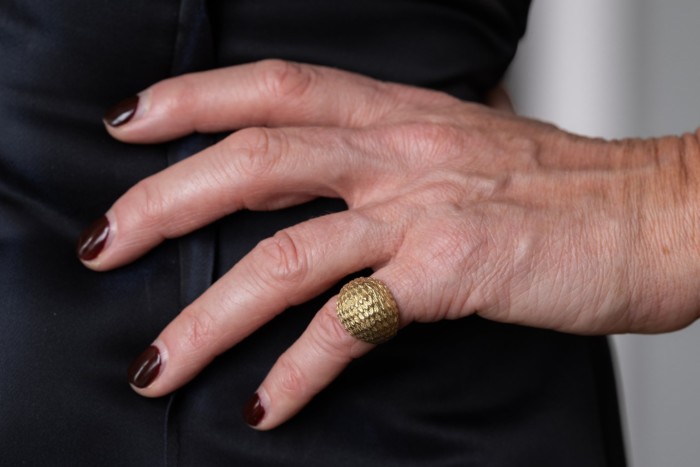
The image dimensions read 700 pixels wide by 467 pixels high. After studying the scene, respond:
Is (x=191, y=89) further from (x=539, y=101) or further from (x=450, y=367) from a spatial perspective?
(x=539, y=101)

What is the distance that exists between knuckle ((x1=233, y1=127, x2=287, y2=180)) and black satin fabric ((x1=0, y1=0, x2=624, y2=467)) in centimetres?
6

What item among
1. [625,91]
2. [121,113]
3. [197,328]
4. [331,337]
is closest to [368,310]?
[331,337]

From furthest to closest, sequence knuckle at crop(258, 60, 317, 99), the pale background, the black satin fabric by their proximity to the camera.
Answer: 1. the pale background
2. knuckle at crop(258, 60, 317, 99)
3. the black satin fabric

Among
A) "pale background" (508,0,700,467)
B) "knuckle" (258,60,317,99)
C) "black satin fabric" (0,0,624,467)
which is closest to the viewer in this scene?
"black satin fabric" (0,0,624,467)

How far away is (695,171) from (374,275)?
34 cm

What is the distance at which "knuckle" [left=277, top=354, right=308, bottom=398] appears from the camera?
2.40 feet

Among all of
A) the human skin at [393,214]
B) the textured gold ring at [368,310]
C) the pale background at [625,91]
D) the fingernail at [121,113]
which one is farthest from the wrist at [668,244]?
the pale background at [625,91]

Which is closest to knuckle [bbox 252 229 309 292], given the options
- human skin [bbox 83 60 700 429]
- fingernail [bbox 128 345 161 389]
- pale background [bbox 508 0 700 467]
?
human skin [bbox 83 60 700 429]


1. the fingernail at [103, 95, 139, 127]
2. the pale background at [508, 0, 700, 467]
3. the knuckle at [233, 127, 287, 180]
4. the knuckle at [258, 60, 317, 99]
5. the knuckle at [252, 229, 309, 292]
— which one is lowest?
the pale background at [508, 0, 700, 467]

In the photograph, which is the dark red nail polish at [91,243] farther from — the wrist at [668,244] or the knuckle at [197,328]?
the wrist at [668,244]

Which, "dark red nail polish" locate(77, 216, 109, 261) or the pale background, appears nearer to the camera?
"dark red nail polish" locate(77, 216, 109, 261)

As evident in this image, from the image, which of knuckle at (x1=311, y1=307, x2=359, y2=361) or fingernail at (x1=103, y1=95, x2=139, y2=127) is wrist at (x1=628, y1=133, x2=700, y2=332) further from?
fingernail at (x1=103, y1=95, x2=139, y2=127)

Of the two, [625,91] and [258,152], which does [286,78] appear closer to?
[258,152]

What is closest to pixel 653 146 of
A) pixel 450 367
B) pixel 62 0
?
pixel 450 367
